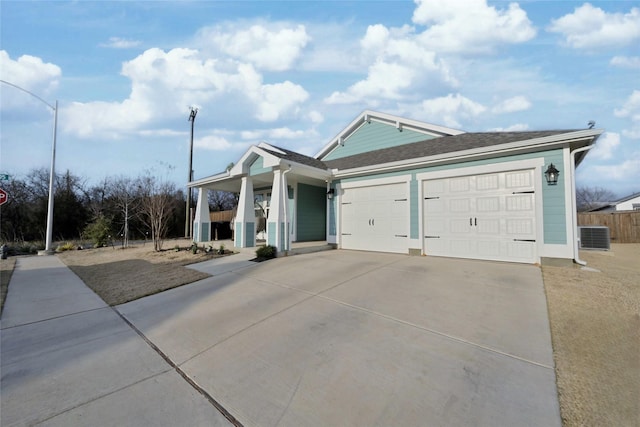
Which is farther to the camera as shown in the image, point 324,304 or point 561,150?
point 561,150

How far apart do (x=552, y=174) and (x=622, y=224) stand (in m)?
14.0

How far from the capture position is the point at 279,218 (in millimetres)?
8297

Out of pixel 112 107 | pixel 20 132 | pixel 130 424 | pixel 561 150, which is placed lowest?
pixel 130 424

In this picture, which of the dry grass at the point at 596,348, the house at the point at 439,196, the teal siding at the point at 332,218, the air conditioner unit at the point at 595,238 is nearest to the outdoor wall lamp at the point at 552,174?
the house at the point at 439,196

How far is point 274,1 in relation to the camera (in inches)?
289

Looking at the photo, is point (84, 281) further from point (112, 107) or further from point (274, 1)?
point (274, 1)

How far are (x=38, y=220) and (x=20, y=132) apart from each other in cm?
862

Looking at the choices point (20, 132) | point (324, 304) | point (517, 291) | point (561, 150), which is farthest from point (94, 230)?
point (561, 150)

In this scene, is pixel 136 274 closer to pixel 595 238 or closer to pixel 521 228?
pixel 521 228

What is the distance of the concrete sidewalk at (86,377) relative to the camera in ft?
6.57

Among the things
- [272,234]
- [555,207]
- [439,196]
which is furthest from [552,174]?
[272,234]

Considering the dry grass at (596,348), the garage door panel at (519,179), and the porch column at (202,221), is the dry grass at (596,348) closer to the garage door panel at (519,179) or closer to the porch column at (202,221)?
the garage door panel at (519,179)

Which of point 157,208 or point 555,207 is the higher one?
point 157,208

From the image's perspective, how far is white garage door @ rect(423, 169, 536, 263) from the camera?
6559 mm
